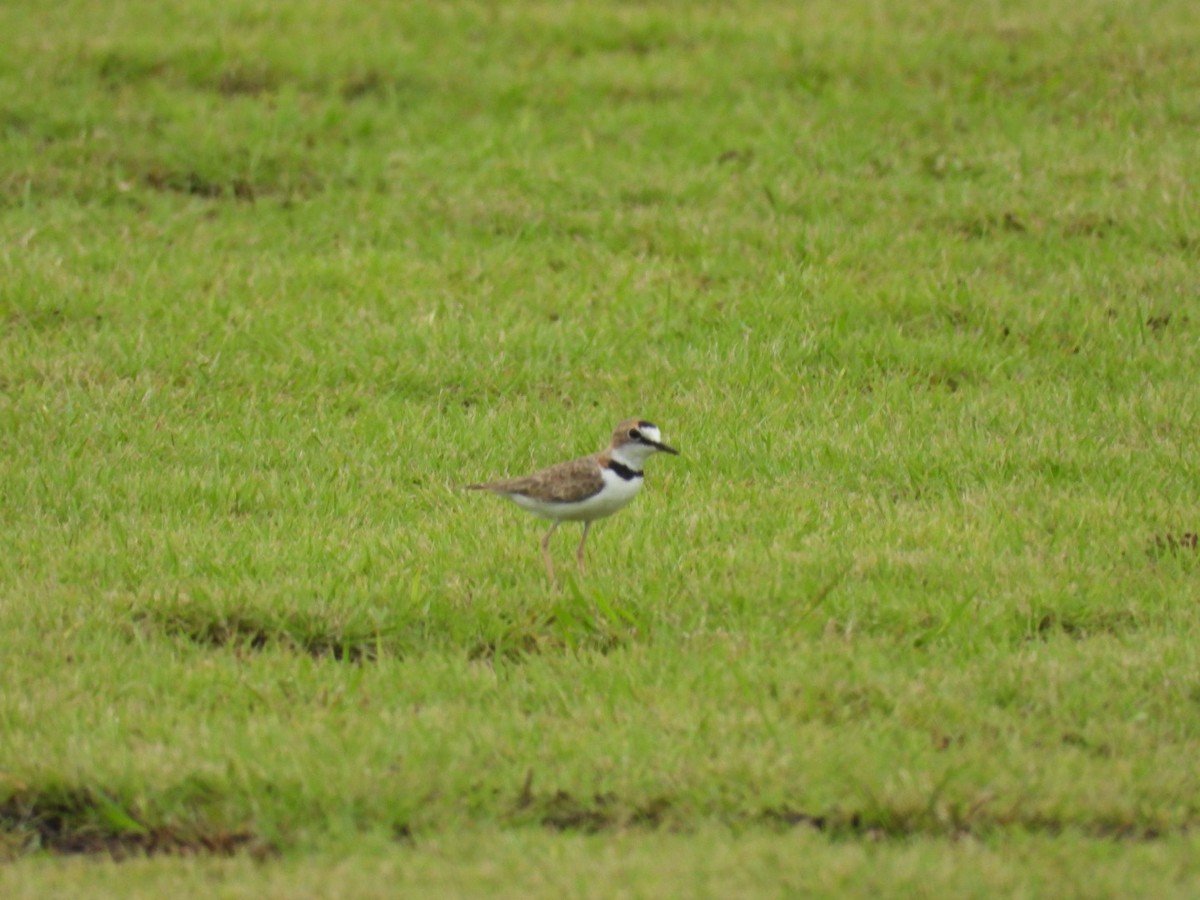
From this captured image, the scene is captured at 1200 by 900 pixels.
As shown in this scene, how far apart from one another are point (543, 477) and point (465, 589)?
0.62 metres

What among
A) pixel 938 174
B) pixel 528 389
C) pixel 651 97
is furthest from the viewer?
pixel 651 97

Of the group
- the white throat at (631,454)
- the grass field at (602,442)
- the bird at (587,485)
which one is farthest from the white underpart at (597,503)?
the grass field at (602,442)

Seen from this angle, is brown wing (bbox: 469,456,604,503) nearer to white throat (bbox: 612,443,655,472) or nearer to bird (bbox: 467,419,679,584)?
bird (bbox: 467,419,679,584)

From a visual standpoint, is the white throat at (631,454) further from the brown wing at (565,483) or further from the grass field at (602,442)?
the grass field at (602,442)

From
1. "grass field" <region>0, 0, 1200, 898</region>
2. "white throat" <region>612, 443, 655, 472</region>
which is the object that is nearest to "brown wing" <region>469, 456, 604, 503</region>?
"white throat" <region>612, 443, 655, 472</region>

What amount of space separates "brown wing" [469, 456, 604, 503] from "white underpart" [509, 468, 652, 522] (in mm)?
25

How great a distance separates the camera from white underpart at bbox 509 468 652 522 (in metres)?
7.31

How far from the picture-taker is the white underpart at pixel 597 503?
24.0ft

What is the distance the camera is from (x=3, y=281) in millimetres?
11023

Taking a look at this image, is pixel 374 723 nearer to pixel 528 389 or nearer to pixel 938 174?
pixel 528 389

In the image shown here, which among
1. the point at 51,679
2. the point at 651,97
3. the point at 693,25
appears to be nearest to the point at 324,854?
the point at 51,679

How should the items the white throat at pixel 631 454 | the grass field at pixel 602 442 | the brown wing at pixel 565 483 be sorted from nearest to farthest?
the grass field at pixel 602 442, the brown wing at pixel 565 483, the white throat at pixel 631 454

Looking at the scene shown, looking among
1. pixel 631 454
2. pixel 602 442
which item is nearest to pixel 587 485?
pixel 631 454

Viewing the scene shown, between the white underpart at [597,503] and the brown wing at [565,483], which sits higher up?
the brown wing at [565,483]
